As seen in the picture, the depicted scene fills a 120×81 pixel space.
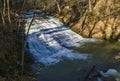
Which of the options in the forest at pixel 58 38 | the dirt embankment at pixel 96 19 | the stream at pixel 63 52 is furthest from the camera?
the dirt embankment at pixel 96 19

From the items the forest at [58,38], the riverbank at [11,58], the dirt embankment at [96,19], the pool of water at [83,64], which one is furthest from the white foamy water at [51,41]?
the riverbank at [11,58]

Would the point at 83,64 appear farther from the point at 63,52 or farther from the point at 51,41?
the point at 51,41

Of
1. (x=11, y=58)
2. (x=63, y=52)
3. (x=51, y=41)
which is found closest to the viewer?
(x=11, y=58)

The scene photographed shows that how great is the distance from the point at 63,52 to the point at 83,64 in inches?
159

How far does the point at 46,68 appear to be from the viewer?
25219 millimetres

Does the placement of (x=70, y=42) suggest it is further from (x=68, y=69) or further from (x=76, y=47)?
(x=68, y=69)

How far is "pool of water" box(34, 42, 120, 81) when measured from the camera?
23.4m

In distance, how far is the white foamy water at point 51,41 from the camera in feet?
92.5

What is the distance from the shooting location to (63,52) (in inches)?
1169

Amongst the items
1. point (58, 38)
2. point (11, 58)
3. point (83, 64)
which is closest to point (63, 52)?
point (58, 38)

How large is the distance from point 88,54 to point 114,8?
36.5 feet

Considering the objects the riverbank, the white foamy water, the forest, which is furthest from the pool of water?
the riverbank

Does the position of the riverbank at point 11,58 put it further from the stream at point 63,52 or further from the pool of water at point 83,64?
the pool of water at point 83,64

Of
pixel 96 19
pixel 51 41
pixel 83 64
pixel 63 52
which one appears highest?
pixel 96 19
